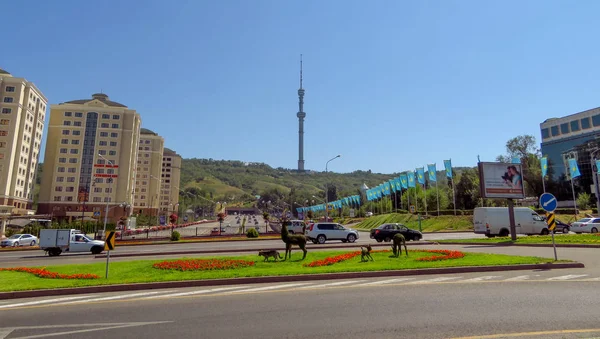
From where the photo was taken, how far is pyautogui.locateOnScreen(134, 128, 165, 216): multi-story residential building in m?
133

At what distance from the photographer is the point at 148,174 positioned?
444 ft

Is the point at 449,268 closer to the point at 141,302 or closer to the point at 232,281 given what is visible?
the point at 232,281

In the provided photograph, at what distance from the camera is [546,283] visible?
11023mm

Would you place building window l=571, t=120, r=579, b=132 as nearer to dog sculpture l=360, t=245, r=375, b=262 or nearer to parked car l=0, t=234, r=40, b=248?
dog sculpture l=360, t=245, r=375, b=262

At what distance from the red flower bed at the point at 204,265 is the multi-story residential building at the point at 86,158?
87.7 metres

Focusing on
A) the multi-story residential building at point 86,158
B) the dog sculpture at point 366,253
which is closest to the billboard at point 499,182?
the dog sculpture at point 366,253

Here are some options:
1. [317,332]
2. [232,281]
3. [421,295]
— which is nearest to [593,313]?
[421,295]

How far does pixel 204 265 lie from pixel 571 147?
104 meters

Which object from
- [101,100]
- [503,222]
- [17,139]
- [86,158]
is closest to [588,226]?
[503,222]

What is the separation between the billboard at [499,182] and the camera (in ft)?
92.7

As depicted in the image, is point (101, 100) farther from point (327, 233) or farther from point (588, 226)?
point (588, 226)

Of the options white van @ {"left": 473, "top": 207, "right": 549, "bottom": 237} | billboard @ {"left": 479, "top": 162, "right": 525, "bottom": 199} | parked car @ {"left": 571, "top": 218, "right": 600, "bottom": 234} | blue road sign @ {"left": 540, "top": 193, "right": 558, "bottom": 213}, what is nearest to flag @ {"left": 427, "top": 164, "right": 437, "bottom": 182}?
parked car @ {"left": 571, "top": 218, "right": 600, "bottom": 234}

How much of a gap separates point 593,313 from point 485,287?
3.16 m

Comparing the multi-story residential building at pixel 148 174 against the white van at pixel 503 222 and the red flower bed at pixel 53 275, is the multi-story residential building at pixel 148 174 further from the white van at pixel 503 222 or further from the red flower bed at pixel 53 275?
the red flower bed at pixel 53 275
